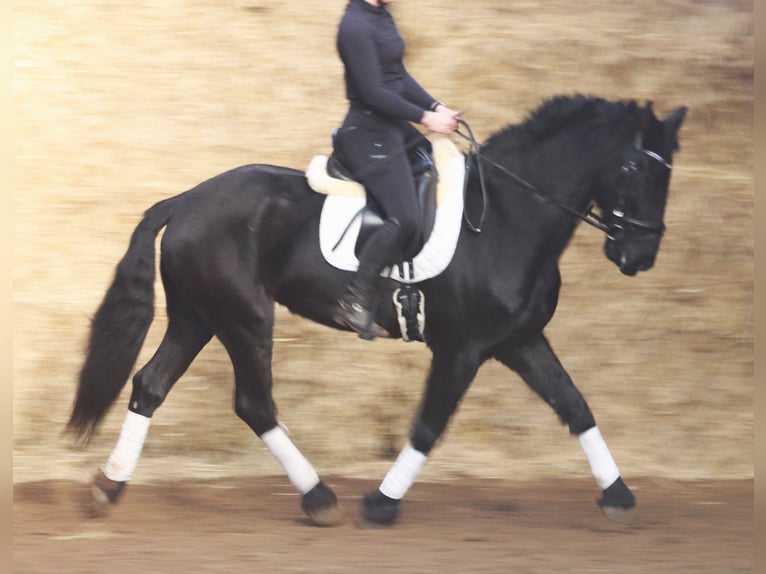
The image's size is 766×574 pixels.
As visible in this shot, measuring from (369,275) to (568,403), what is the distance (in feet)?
4.37

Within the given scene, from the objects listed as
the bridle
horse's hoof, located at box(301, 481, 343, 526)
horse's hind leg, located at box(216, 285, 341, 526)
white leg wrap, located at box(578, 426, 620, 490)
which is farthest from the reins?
horse's hoof, located at box(301, 481, 343, 526)

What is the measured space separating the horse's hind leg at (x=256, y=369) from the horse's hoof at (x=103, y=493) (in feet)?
2.64

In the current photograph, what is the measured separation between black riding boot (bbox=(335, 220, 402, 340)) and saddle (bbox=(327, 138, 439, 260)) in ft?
0.31

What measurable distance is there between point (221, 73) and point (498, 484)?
4448 millimetres

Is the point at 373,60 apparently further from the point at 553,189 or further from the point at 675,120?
the point at 675,120

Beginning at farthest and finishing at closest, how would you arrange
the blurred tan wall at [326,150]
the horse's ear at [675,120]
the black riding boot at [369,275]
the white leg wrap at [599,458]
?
the blurred tan wall at [326,150]
the white leg wrap at [599,458]
the horse's ear at [675,120]
the black riding boot at [369,275]

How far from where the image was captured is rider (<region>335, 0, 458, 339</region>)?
549cm

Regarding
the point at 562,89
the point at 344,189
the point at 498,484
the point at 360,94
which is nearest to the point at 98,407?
the point at 344,189

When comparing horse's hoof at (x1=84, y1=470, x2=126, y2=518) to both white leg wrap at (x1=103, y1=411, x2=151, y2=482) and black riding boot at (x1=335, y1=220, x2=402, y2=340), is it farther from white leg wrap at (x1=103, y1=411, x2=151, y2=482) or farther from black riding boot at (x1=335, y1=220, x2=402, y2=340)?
black riding boot at (x1=335, y1=220, x2=402, y2=340)

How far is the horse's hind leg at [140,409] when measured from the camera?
590 cm

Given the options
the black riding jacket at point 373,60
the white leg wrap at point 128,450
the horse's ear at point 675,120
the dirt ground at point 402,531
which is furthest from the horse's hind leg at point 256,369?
the horse's ear at point 675,120

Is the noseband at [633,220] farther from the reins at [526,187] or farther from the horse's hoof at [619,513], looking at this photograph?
the horse's hoof at [619,513]

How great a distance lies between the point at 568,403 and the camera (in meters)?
5.86

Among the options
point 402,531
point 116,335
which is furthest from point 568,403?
point 116,335
